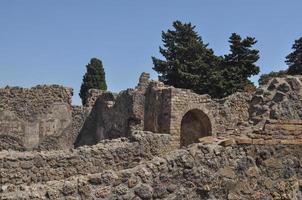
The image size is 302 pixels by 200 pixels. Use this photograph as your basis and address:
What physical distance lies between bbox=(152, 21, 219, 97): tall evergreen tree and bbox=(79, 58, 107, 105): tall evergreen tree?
258 inches

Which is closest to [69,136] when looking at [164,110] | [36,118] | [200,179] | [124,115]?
[36,118]

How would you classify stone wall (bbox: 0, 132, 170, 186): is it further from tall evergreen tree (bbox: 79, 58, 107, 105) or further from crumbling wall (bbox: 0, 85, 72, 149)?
tall evergreen tree (bbox: 79, 58, 107, 105)

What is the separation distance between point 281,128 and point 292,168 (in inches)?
21.7

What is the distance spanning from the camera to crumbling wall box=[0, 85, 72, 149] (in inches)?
734

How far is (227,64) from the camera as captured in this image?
32.3 metres

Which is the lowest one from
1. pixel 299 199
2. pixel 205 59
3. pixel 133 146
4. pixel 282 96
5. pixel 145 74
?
pixel 299 199

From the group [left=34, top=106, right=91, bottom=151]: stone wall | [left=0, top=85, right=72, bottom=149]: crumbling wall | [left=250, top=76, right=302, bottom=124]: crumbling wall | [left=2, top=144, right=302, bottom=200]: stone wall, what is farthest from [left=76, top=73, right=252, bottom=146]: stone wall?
[left=2, top=144, right=302, bottom=200]: stone wall

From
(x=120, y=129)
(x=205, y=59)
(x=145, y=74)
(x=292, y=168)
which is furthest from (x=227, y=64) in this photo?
(x=292, y=168)

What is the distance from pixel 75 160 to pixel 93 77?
3240 cm

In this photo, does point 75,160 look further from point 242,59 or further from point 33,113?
point 242,59

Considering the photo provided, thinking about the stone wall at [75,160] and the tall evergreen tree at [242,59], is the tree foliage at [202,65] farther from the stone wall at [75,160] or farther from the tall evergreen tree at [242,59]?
the stone wall at [75,160]

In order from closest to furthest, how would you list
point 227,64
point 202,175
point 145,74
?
1. point 202,175
2. point 145,74
3. point 227,64

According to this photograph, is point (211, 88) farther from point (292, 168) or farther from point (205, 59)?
point (292, 168)

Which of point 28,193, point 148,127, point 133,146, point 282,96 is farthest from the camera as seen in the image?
point 148,127
